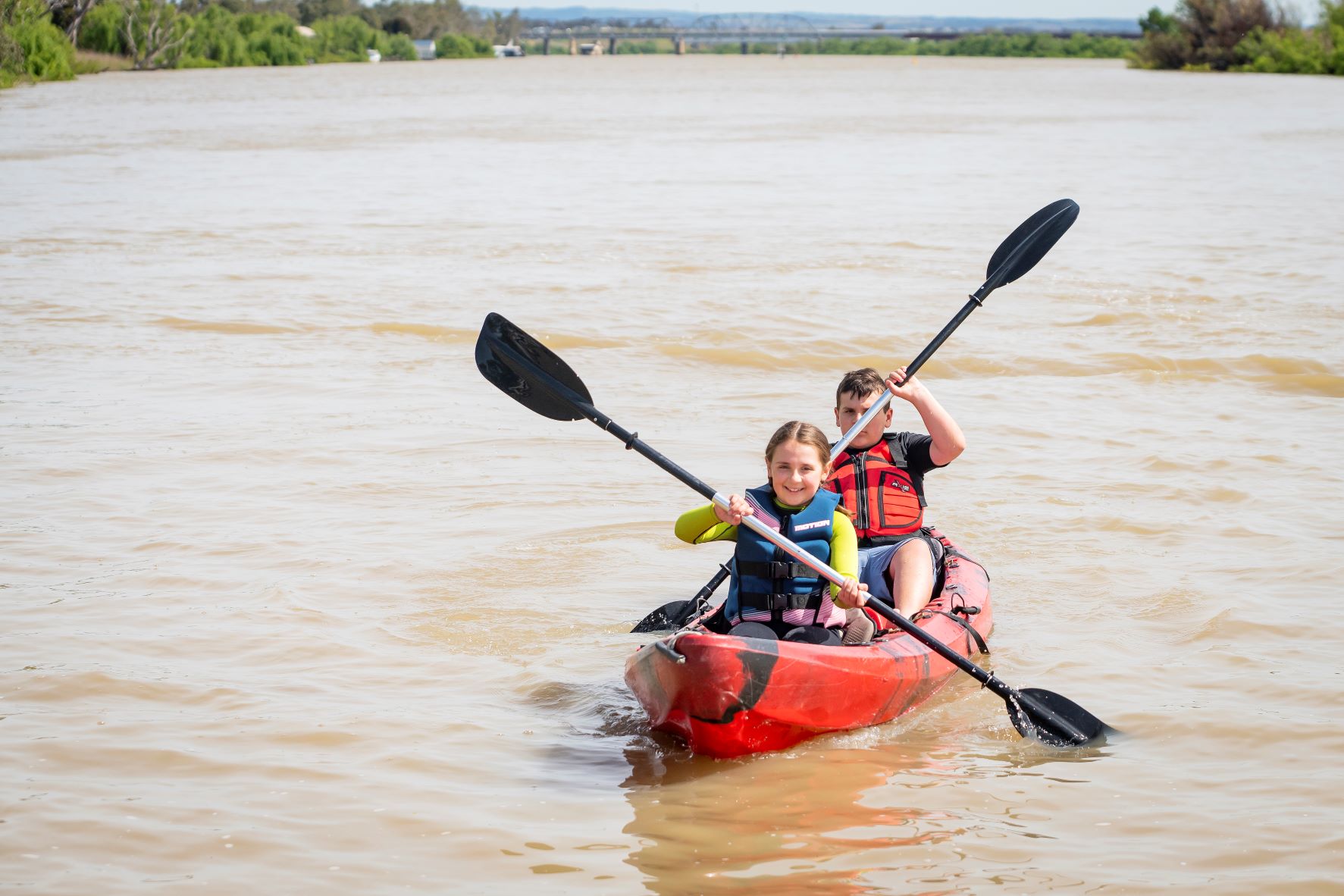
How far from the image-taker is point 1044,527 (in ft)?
20.5

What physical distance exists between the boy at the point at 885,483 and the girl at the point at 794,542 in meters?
0.62

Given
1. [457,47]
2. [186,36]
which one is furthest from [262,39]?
[457,47]

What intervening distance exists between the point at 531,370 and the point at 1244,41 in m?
52.2

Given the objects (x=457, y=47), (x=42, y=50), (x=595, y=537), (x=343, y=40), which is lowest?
(x=595, y=537)

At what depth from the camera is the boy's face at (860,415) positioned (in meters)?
4.78

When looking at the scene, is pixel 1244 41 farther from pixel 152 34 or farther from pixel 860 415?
pixel 860 415

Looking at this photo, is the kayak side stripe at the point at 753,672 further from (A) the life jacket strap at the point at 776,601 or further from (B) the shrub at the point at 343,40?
(B) the shrub at the point at 343,40

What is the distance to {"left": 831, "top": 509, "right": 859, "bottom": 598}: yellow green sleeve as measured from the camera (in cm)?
409

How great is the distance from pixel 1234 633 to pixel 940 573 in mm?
1040

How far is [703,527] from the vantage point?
414 cm

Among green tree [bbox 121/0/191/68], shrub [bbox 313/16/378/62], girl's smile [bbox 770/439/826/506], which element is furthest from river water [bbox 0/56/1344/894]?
shrub [bbox 313/16/378/62]

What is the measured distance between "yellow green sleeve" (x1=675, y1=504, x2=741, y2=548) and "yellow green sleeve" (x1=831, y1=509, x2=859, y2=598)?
0.01 meters

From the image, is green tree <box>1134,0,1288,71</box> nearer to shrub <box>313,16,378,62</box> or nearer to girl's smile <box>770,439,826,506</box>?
shrub <box>313,16,378,62</box>

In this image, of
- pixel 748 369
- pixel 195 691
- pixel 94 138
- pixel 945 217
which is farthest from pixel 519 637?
pixel 94 138
